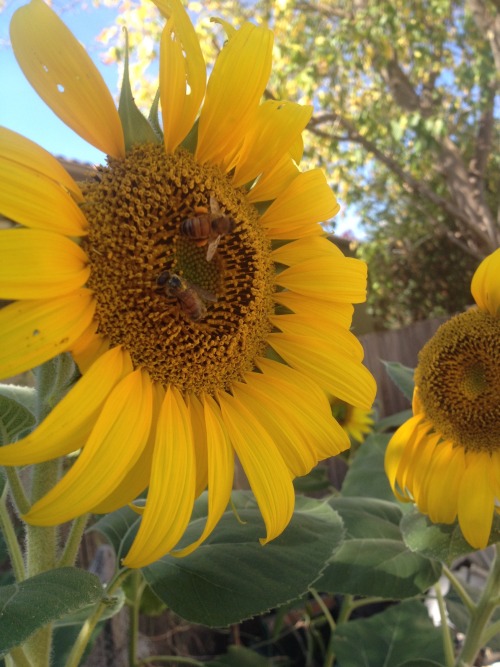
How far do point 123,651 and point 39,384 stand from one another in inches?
57.8

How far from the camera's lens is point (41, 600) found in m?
A: 0.81

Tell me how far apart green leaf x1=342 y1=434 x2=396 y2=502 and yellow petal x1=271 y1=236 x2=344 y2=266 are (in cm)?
139

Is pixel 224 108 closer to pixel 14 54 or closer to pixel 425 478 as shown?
pixel 14 54

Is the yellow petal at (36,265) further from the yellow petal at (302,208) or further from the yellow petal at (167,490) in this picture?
the yellow petal at (302,208)

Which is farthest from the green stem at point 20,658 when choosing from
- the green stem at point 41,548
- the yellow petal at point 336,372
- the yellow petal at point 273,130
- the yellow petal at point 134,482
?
the yellow petal at point 273,130

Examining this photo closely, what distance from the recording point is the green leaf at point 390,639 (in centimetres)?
205

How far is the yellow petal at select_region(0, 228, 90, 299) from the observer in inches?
29.9

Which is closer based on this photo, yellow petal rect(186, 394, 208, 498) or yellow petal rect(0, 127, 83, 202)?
yellow petal rect(0, 127, 83, 202)

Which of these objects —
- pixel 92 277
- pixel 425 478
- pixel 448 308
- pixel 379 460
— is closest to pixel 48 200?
pixel 92 277

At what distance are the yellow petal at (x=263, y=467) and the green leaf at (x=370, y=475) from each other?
139 centimetres

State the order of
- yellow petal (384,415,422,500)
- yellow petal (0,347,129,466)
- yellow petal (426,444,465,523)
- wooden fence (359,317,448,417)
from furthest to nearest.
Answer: wooden fence (359,317,448,417) → yellow petal (384,415,422,500) → yellow petal (426,444,465,523) → yellow petal (0,347,129,466)

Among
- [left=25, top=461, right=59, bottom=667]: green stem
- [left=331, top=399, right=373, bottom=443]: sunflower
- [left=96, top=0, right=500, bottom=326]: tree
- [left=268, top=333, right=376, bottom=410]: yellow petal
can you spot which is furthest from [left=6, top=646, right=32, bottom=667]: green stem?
[left=96, top=0, right=500, bottom=326]: tree

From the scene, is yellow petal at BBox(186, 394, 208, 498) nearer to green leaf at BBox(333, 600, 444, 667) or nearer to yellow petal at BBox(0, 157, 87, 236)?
yellow petal at BBox(0, 157, 87, 236)

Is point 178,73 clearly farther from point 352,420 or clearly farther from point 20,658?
point 352,420
